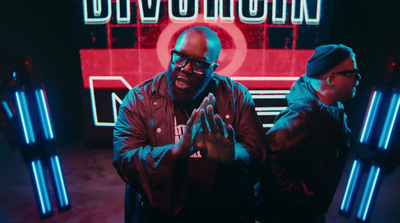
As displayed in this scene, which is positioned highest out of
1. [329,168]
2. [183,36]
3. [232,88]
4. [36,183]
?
[183,36]

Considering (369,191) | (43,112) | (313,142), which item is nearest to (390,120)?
(369,191)

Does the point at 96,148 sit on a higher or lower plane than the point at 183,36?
lower

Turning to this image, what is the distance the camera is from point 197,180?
1.54 m

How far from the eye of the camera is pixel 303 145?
1609mm

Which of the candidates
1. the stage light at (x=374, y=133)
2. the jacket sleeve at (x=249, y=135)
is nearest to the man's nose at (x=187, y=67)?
the jacket sleeve at (x=249, y=135)

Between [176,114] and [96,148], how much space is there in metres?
4.41

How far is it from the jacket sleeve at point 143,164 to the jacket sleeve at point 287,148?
0.72 metres

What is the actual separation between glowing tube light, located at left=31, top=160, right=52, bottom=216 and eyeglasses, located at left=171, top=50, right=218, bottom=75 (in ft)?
8.18

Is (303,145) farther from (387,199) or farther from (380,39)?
(380,39)

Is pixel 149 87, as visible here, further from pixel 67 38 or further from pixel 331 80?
pixel 67 38

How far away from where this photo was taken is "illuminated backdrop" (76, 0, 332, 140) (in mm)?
4438

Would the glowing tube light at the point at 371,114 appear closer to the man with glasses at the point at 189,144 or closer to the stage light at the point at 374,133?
the stage light at the point at 374,133

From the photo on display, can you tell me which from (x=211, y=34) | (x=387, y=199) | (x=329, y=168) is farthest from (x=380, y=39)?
(x=211, y=34)

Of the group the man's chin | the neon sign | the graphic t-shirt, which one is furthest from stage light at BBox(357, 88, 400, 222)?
the neon sign
